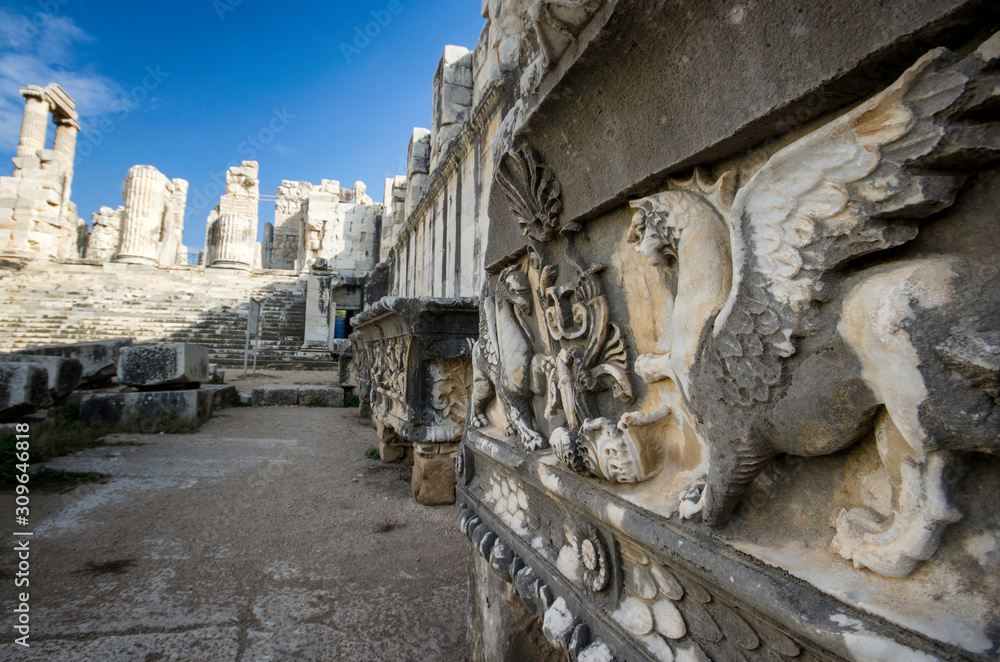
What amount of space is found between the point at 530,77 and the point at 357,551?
2.69 meters

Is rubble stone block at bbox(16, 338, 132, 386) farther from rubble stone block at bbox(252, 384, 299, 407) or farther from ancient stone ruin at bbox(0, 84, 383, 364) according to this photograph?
ancient stone ruin at bbox(0, 84, 383, 364)

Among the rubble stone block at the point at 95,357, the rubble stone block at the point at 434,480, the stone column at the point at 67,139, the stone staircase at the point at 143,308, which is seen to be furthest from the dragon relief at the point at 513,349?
the stone column at the point at 67,139

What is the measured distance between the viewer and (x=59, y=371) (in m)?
5.46

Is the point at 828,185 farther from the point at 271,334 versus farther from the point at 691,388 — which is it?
the point at 271,334

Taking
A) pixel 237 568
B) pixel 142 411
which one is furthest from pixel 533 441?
pixel 142 411

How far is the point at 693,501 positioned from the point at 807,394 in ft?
1.13

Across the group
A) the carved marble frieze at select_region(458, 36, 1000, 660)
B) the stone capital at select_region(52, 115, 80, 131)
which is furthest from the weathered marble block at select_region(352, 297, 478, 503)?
the stone capital at select_region(52, 115, 80, 131)

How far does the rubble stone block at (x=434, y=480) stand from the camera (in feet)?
12.5

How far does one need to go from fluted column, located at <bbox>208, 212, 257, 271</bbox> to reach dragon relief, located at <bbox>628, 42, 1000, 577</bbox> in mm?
21057

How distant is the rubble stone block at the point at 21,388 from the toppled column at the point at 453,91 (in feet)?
17.3

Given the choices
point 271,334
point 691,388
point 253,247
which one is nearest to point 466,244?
point 691,388

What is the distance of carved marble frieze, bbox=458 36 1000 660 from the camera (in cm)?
65

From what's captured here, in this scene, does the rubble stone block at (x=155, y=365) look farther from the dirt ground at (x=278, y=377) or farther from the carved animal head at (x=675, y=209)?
the carved animal head at (x=675, y=209)

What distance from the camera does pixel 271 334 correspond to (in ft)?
53.0
